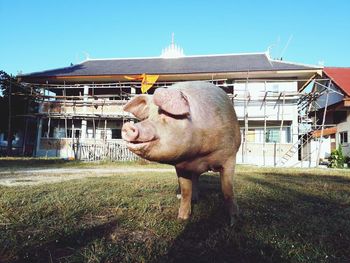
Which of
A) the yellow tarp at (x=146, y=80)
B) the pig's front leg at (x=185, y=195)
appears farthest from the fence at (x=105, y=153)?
the pig's front leg at (x=185, y=195)

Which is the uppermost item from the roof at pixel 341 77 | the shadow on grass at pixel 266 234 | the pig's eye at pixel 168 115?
the roof at pixel 341 77

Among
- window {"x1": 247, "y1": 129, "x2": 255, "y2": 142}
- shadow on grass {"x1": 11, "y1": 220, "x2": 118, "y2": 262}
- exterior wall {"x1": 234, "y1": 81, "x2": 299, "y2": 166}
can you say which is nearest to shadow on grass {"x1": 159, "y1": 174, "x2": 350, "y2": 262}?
shadow on grass {"x1": 11, "y1": 220, "x2": 118, "y2": 262}

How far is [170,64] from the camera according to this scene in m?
24.7

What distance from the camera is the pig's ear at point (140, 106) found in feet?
9.91

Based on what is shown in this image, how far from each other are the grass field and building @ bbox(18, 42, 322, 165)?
1454 cm

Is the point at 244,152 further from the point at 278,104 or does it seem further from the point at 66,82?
the point at 66,82

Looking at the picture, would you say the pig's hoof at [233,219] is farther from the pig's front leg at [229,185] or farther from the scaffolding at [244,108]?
the scaffolding at [244,108]

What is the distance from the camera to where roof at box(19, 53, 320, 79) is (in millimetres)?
21156

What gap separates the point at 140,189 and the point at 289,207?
2.52m

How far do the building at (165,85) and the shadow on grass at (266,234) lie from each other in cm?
1492

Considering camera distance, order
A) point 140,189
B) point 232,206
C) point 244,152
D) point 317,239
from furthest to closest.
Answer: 1. point 244,152
2. point 140,189
3. point 232,206
4. point 317,239

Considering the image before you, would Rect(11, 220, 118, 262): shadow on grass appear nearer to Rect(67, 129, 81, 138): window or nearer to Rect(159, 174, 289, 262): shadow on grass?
Rect(159, 174, 289, 262): shadow on grass

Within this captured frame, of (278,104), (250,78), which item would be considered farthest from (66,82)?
(278,104)

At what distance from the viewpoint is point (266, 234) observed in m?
2.94
